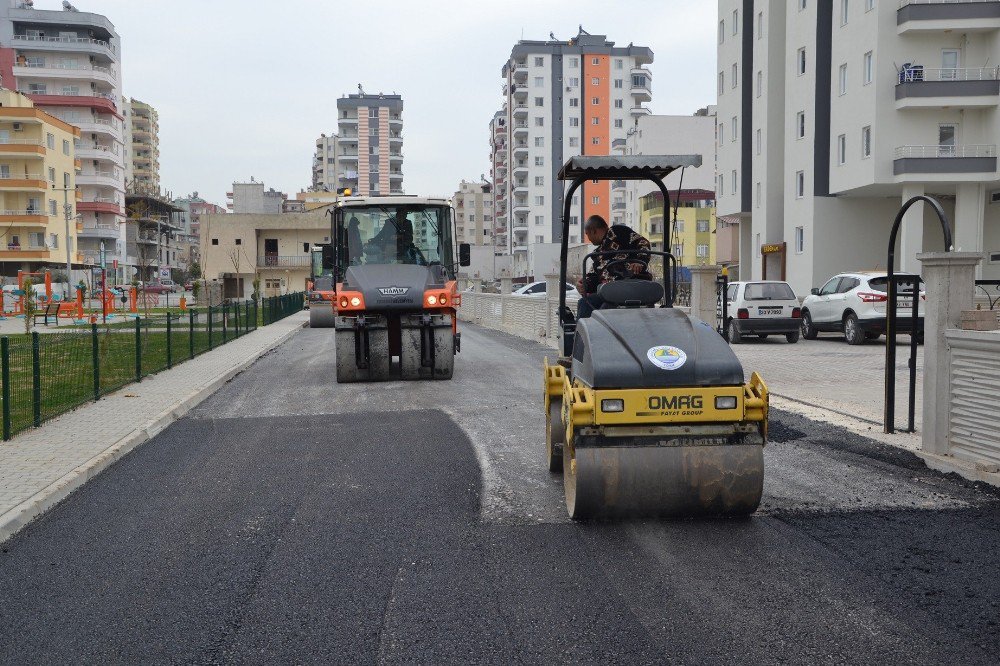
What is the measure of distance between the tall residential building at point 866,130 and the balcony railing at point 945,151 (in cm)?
6

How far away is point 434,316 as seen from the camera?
1466 cm

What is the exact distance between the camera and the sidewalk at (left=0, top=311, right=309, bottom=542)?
6789 millimetres

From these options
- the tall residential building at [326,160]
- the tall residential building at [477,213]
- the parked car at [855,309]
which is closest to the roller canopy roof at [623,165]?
the parked car at [855,309]

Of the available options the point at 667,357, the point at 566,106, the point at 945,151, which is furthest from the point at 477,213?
the point at 667,357

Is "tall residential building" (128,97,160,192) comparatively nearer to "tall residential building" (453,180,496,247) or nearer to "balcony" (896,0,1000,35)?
"tall residential building" (453,180,496,247)

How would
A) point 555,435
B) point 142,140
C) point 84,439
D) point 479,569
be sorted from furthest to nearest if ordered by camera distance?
1. point 142,140
2. point 84,439
3. point 555,435
4. point 479,569

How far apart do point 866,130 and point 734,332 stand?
19.1m

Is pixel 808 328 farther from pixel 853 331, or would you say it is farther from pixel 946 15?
pixel 946 15

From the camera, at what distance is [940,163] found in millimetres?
35688

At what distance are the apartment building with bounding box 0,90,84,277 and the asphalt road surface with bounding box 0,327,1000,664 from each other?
2834 inches

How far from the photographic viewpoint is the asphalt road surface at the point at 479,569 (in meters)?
4.04

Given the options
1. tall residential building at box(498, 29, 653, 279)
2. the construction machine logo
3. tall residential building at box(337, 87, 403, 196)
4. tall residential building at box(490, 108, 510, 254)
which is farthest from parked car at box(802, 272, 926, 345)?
tall residential building at box(337, 87, 403, 196)

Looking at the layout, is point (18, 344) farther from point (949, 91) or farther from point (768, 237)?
point (768, 237)

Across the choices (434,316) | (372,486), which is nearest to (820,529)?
(372,486)
